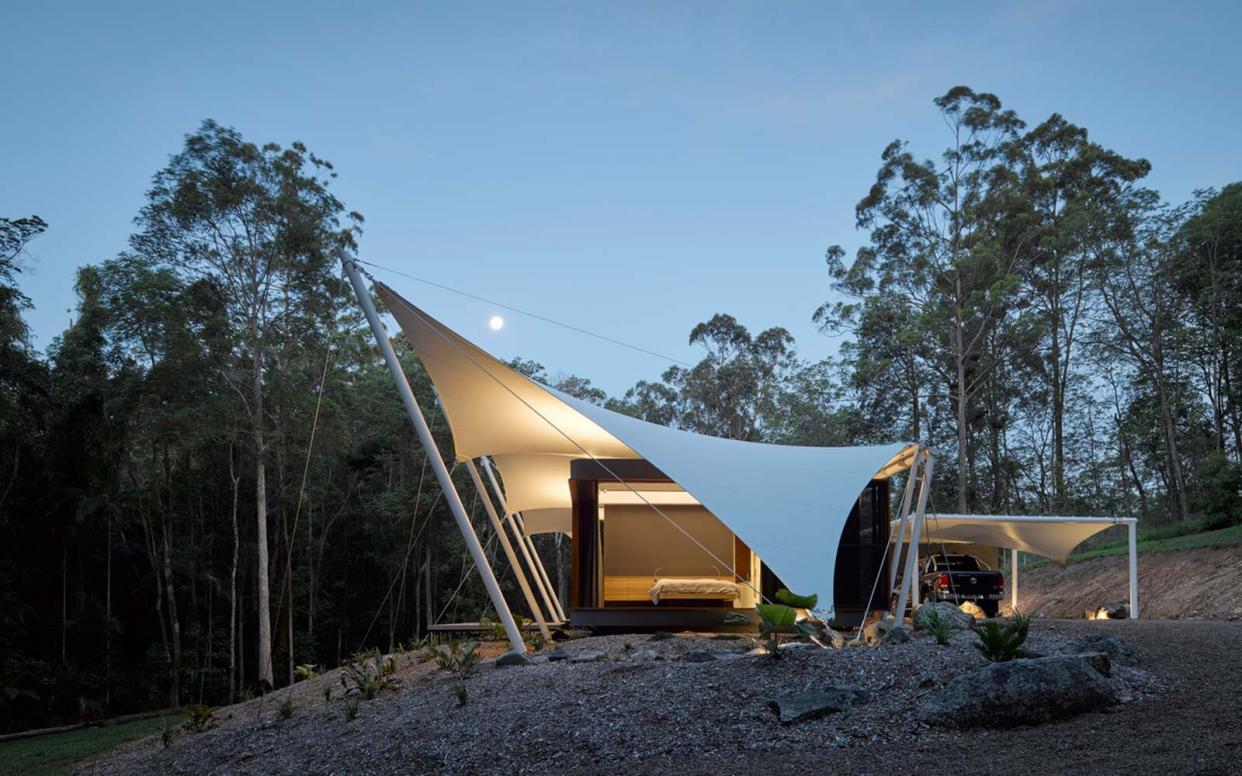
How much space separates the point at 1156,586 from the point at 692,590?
11448 millimetres

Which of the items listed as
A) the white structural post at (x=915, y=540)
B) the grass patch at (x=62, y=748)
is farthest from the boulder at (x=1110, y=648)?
the grass patch at (x=62, y=748)

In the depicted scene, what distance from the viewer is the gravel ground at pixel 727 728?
4492mm

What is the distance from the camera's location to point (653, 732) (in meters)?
5.38

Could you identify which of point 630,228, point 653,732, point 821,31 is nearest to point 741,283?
point 630,228

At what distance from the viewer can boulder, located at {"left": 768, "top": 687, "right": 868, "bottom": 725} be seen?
5395 mm

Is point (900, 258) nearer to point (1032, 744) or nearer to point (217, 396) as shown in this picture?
point (217, 396)

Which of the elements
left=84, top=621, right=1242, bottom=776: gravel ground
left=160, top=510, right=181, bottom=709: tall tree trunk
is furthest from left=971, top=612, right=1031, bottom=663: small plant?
left=160, top=510, right=181, bottom=709: tall tree trunk

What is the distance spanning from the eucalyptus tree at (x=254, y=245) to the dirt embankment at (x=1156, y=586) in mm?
16286

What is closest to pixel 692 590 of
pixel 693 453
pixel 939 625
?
pixel 693 453

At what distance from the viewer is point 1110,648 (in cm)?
646

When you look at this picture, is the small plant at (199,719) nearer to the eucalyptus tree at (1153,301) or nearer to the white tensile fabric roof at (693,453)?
the white tensile fabric roof at (693,453)

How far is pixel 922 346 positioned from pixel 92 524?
71.8ft

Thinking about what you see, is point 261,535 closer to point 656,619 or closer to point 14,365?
point 14,365

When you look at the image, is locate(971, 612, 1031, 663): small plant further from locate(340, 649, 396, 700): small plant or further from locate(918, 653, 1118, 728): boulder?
locate(340, 649, 396, 700): small plant
